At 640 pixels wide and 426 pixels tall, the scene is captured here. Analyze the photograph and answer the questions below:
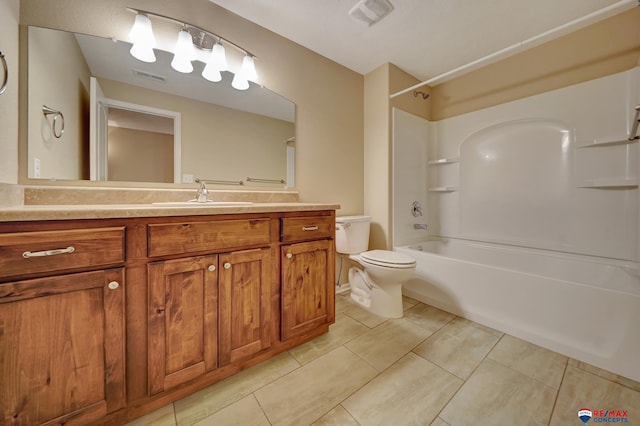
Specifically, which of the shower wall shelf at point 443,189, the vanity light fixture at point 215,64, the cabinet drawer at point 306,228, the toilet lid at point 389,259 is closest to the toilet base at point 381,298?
the toilet lid at point 389,259

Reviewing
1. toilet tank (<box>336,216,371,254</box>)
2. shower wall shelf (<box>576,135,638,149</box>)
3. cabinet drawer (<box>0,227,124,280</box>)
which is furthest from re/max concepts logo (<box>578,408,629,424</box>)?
cabinet drawer (<box>0,227,124,280</box>)

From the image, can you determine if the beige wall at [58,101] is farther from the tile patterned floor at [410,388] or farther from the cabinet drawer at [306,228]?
the tile patterned floor at [410,388]

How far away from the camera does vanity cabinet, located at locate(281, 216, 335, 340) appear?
51.6 inches

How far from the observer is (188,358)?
40.0 inches

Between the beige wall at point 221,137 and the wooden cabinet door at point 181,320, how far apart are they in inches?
30.5

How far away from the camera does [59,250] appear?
77cm

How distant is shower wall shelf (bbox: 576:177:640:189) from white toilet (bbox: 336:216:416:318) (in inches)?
58.7

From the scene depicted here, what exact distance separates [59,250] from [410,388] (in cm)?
154

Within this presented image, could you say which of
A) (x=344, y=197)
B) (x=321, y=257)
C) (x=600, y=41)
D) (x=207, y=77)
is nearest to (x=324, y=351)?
(x=321, y=257)

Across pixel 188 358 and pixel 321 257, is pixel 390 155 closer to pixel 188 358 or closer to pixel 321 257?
pixel 321 257

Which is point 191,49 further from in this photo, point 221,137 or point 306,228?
point 306,228

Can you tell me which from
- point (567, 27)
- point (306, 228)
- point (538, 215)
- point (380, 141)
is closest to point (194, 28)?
point (306, 228)

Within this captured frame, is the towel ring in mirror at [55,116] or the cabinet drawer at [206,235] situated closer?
the cabinet drawer at [206,235]

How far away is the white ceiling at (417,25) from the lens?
1595 millimetres
